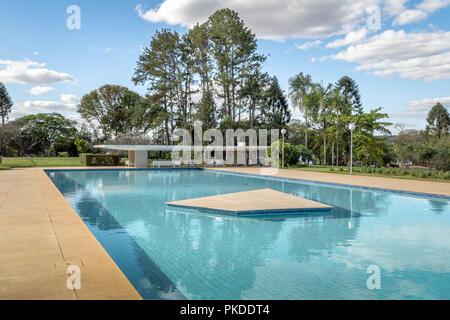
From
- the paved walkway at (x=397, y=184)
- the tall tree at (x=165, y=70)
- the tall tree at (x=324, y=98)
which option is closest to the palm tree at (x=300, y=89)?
the tall tree at (x=324, y=98)

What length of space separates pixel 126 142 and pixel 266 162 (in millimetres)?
14656

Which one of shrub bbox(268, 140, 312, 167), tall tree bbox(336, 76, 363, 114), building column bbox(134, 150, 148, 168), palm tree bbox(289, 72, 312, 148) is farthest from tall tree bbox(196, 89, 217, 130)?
tall tree bbox(336, 76, 363, 114)

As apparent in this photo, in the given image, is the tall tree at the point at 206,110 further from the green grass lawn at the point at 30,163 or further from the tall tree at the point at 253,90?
the green grass lawn at the point at 30,163

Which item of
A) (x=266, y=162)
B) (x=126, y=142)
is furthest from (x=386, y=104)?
(x=126, y=142)

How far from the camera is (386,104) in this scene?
31.0 meters

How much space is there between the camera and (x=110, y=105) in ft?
132

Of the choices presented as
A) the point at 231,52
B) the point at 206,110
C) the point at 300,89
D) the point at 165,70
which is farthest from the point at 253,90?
the point at 165,70

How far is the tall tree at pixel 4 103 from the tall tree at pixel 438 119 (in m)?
59.2

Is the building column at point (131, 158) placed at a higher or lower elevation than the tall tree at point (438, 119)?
lower

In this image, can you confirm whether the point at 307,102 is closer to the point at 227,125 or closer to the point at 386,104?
the point at 386,104

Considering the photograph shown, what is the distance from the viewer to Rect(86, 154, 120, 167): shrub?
2511 centimetres

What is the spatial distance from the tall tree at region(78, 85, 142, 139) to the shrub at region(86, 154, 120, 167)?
14216mm

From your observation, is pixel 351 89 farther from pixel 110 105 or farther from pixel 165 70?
pixel 110 105

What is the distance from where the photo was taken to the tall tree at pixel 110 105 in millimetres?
39906
